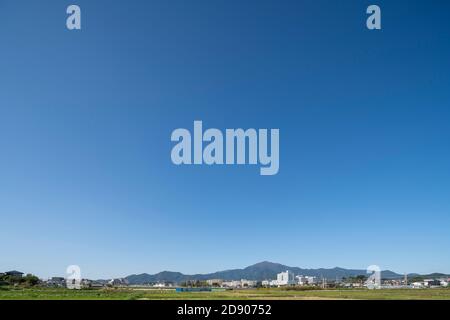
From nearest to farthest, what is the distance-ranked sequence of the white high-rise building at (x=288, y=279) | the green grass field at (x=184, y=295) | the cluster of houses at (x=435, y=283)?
the green grass field at (x=184, y=295) → the cluster of houses at (x=435, y=283) → the white high-rise building at (x=288, y=279)

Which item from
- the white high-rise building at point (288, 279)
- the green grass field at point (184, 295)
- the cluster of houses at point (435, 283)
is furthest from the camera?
the white high-rise building at point (288, 279)

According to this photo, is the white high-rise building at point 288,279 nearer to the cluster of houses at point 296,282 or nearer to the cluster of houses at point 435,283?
the cluster of houses at point 296,282

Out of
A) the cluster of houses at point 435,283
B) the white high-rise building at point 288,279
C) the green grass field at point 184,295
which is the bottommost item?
the white high-rise building at point 288,279

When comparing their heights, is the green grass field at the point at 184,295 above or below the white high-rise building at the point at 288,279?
above

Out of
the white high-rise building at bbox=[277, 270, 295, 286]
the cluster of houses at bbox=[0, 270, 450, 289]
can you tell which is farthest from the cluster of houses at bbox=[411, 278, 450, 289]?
the white high-rise building at bbox=[277, 270, 295, 286]

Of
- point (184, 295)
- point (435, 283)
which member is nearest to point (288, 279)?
point (435, 283)

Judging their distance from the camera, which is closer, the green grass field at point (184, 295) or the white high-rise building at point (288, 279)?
the green grass field at point (184, 295)

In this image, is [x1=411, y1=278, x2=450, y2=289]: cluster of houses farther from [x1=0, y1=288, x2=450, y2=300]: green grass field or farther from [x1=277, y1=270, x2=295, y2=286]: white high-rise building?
[x1=277, y1=270, x2=295, y2=286]: white high-rise building

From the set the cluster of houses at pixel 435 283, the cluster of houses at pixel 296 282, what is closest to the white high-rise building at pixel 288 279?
the cluster of houses at pixel 296 282
